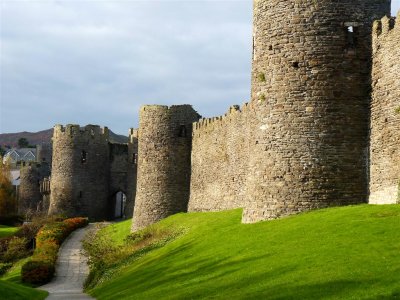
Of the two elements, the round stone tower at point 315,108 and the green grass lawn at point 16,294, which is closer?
the green grass lawn at point 16,294

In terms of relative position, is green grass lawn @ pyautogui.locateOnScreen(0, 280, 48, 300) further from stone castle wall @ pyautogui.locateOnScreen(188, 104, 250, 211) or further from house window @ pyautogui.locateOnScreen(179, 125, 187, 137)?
house window @ pyautogui.locateOnScreen(179, 125, 187, 137)

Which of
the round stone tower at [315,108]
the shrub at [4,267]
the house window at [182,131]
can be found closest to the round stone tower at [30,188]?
the shrub at [4,267]

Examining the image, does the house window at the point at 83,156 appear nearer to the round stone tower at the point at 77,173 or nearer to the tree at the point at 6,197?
the round stone tower at the point at 77,173

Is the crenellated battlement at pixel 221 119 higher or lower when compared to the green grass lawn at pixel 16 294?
higher

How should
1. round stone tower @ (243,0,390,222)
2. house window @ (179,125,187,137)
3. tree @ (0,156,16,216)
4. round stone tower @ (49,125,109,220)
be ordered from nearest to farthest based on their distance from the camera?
round stone tower @ (243,0,390,222)
house window @ (179,125,187,137)
round stone tower @ (49,125,109,220)
tree @ (0,156,16,216)

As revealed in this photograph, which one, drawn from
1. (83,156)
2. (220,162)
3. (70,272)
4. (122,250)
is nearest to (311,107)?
(122,250)

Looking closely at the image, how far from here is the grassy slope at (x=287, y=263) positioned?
1517 centimetres

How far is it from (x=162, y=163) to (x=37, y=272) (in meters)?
13.4

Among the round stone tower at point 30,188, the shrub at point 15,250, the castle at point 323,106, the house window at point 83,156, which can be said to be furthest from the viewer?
the round stone tower at point 30,188

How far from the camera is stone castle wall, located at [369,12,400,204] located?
79.8 ft

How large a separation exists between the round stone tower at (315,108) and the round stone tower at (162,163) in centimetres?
2342

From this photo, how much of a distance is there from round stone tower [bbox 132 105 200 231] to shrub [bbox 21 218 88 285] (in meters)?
6.20

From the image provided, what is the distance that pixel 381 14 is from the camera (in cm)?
2636

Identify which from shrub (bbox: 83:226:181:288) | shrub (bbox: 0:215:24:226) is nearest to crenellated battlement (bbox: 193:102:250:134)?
shrub (bbox: 83:226:181:288)
